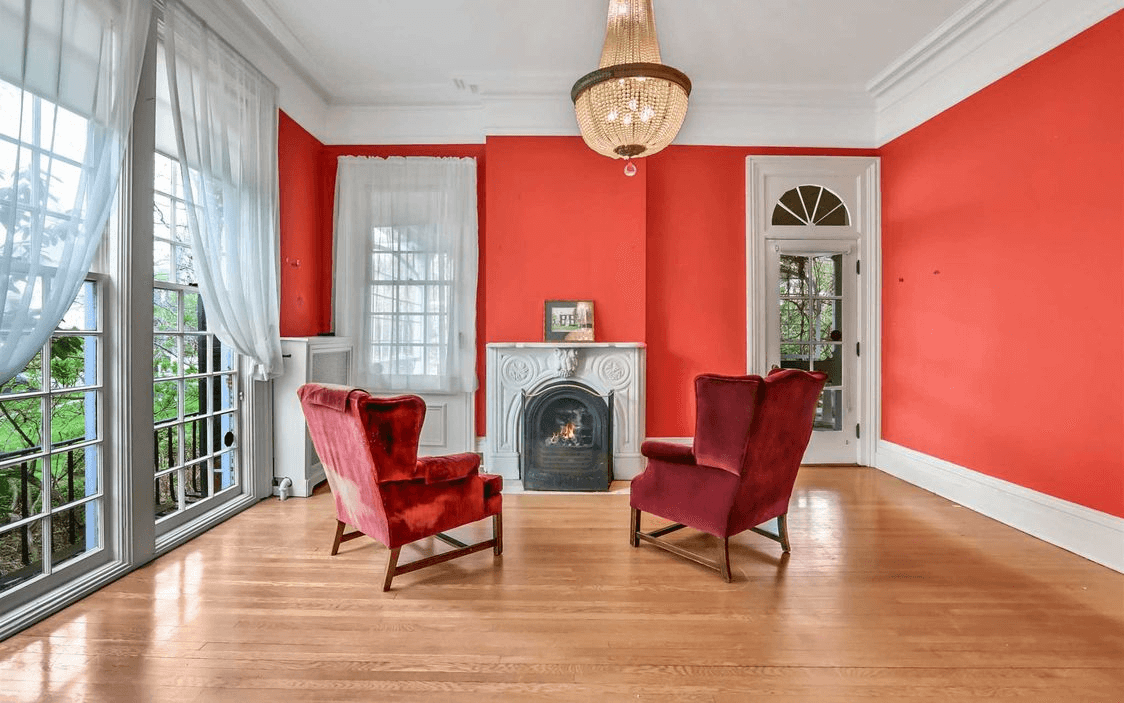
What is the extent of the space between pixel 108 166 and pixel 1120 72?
5.02 metres

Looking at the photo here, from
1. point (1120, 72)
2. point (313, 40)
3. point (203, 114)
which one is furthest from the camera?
point (313, 40)

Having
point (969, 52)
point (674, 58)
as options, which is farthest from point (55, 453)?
point (969, 52)

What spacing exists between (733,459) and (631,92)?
179cm

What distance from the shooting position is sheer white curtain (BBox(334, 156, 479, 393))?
4488mm

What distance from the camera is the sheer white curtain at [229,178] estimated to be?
2828 mm

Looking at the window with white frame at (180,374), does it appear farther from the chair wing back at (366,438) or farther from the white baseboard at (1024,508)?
the white baseboard at (1024,508)

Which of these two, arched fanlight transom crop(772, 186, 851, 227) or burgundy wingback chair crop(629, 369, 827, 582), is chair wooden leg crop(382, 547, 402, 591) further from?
arched fanlight transom crop(772, 186, 851, 227)

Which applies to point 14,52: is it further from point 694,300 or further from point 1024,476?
point 1024,476

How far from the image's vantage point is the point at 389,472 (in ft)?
7.74

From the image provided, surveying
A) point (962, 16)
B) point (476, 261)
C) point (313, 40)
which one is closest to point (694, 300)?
point (476, 261)

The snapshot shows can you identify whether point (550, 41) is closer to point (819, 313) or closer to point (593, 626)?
point (819, 313)

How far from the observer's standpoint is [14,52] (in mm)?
1854

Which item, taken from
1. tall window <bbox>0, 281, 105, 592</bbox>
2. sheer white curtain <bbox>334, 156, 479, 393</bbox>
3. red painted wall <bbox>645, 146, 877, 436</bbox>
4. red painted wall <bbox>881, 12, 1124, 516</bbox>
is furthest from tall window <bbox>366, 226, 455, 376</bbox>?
red painted wall <bbox>881, 12, 1124, 516</bbox>

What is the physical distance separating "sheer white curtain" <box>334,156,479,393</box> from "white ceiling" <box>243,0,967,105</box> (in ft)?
2.26
